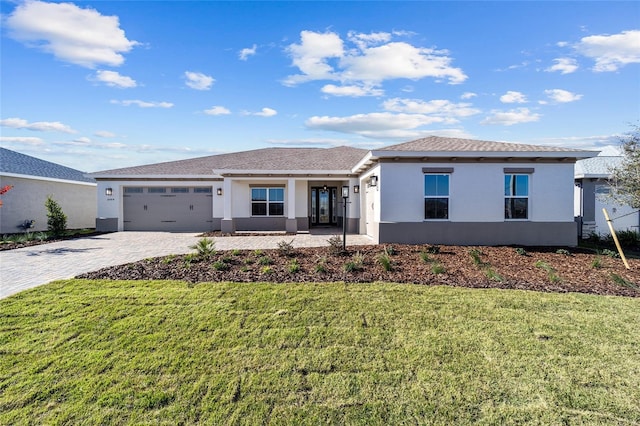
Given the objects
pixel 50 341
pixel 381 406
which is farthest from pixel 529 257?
pixel 50 341

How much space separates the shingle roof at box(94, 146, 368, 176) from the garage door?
105 centimetres

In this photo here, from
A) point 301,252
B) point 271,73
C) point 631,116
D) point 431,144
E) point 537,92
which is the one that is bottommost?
point 301,252

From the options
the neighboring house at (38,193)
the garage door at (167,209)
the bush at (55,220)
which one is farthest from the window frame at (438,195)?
the neighboring house at (38,193)

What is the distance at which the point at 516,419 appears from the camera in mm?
3074

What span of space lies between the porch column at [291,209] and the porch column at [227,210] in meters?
2.91

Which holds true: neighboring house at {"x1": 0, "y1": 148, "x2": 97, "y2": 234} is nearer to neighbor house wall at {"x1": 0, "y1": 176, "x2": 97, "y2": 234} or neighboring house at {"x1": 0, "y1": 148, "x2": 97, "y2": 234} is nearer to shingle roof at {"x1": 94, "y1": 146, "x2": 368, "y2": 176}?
neighbor house wall at {"x1": 0, "y1": 176, "x2": 97, "y2": 234}

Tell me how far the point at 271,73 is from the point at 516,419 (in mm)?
14873

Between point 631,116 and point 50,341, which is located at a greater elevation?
point 631,116

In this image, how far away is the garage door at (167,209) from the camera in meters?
18.3

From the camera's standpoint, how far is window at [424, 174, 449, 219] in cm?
1184

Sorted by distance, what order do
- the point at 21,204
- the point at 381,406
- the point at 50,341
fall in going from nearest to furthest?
the point at 381,406 → the point at 50,341 → the point at 21,204

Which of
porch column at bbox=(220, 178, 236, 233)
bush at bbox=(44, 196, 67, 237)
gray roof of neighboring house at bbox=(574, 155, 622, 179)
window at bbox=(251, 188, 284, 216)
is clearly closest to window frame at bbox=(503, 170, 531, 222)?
gray roof of neighboring house at bbox=(574, 155, 622, 179)

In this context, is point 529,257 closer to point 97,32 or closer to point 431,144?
point 431,144

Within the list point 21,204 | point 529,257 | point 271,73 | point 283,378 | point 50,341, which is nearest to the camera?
point 283,378
